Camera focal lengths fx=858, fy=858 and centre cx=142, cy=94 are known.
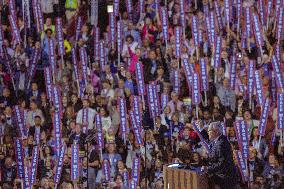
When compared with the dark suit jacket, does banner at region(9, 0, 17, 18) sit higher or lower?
higher

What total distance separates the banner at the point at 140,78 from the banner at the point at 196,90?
87 centimetres

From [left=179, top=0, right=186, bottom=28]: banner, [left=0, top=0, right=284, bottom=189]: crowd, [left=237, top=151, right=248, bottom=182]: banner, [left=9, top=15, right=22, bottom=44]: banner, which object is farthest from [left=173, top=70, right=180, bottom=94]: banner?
[left=9, top=15, right=22, bottom=44]: banner

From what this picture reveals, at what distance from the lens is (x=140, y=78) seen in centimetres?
1467

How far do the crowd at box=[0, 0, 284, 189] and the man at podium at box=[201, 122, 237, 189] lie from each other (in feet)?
7.76

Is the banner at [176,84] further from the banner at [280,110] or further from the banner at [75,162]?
the banner at [75,162]

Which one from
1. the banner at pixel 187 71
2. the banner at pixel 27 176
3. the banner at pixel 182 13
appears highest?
the banner at pixel 182 13

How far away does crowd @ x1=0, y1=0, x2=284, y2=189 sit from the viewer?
1358cm

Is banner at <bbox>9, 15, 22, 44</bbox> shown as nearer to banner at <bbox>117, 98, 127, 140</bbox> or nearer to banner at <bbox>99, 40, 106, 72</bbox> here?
banner at <bbox>99, 40, 106, 72</bbox>

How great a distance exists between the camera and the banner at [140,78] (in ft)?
47.8

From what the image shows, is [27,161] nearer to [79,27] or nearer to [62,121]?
[62,121]

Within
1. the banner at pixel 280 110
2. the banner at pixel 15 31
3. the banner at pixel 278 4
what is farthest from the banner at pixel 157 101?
the banner at pixel 15 31

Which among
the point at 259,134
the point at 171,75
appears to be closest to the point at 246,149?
the point at 259,134

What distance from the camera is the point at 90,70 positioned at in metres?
15.2

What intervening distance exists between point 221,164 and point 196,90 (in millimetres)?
4216
